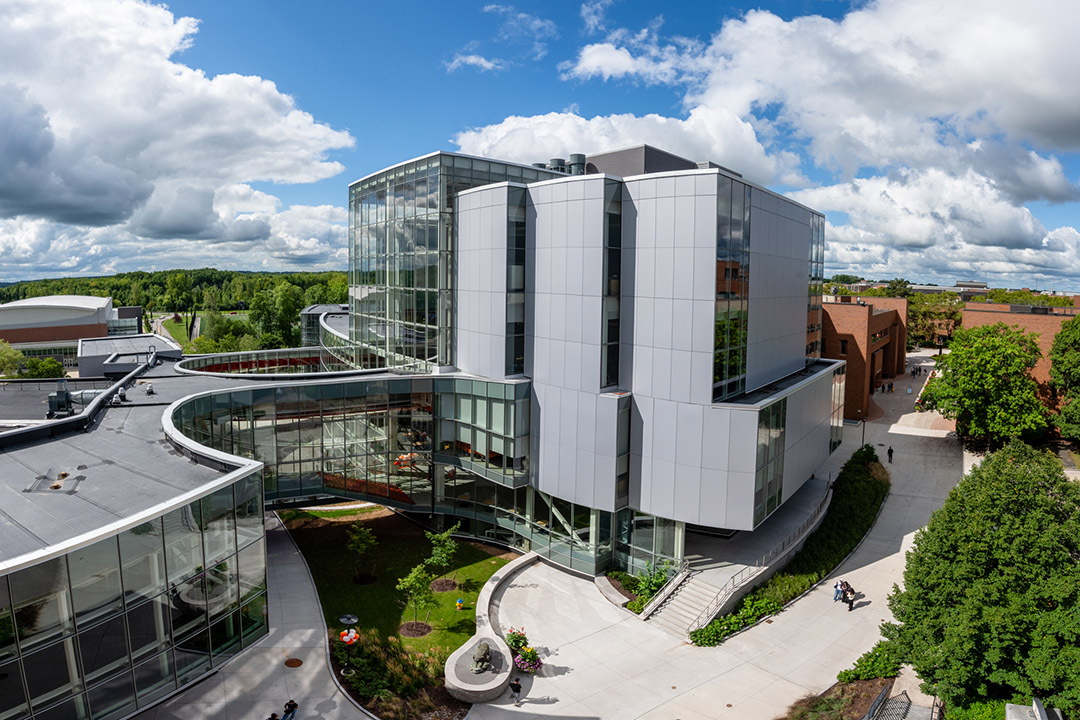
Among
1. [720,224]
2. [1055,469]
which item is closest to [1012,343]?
[1055,469]

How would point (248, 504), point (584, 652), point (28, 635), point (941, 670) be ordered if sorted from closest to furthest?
point (28, 635), point (248, 504), point (941, 670), point (584, 652)

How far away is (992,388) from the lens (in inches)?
1837

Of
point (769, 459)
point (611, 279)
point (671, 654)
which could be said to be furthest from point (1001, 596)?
point (611, 279)

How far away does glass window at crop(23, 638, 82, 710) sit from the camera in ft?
42.4

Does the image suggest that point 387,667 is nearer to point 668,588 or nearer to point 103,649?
point 103,649

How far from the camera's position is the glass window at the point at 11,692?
12602 millimetres

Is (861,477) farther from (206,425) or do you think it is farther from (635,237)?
(206,425)

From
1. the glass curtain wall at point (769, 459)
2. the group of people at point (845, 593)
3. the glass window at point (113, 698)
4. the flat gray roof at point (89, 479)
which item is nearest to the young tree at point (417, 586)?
the flat gray roof at point (89, 479)

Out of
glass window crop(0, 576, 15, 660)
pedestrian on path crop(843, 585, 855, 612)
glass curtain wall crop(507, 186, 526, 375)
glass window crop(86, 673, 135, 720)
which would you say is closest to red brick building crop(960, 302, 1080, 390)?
pedestrian on path crop(843, 585, 855, 612)

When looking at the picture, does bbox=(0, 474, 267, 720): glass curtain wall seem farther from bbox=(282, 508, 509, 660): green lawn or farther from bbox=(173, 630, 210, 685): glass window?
bbox=(282, 508, 509, 660): green lawn

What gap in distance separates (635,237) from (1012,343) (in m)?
40.7

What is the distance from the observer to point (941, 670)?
1905cm

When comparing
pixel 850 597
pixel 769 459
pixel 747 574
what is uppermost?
pixel 769 459

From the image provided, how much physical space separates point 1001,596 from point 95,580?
81.0ft
